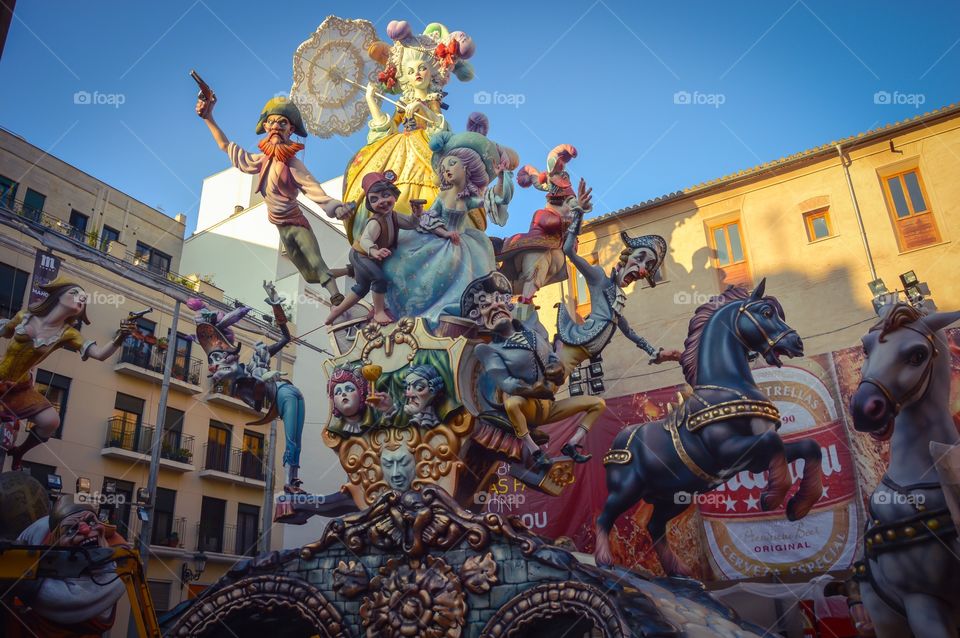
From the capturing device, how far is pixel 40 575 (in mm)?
6918

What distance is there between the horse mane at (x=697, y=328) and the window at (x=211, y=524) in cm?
1365

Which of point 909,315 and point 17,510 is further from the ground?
point 909,315

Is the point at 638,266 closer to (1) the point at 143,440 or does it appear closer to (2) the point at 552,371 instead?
(2) the point at 552,371

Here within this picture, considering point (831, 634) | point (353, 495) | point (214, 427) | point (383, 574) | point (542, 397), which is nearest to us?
point (383, 574)

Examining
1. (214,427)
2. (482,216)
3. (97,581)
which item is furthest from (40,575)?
(214,427)

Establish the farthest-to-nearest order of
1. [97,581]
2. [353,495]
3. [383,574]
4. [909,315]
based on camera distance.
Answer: [353,495]
[97,581]
[909,315]
[383,574]

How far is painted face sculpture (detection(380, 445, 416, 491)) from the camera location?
27.1ft

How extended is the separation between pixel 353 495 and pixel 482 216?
4.01 m

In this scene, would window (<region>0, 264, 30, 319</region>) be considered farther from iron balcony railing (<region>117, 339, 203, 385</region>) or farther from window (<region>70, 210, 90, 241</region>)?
window (<region>70, 210, 90, 241</region>)

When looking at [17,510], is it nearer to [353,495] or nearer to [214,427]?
[353,495]

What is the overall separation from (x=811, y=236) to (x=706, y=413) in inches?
357

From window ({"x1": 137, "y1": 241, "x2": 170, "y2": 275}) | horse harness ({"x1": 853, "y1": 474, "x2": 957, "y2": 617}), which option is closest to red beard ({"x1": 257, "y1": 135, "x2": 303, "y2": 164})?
horse harness ({"x1": 853, "y1": 474, "x2": 957, "y2": 617})

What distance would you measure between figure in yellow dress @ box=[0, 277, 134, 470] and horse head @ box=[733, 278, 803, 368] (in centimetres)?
709

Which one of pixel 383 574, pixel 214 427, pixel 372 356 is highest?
pixel 214 427
